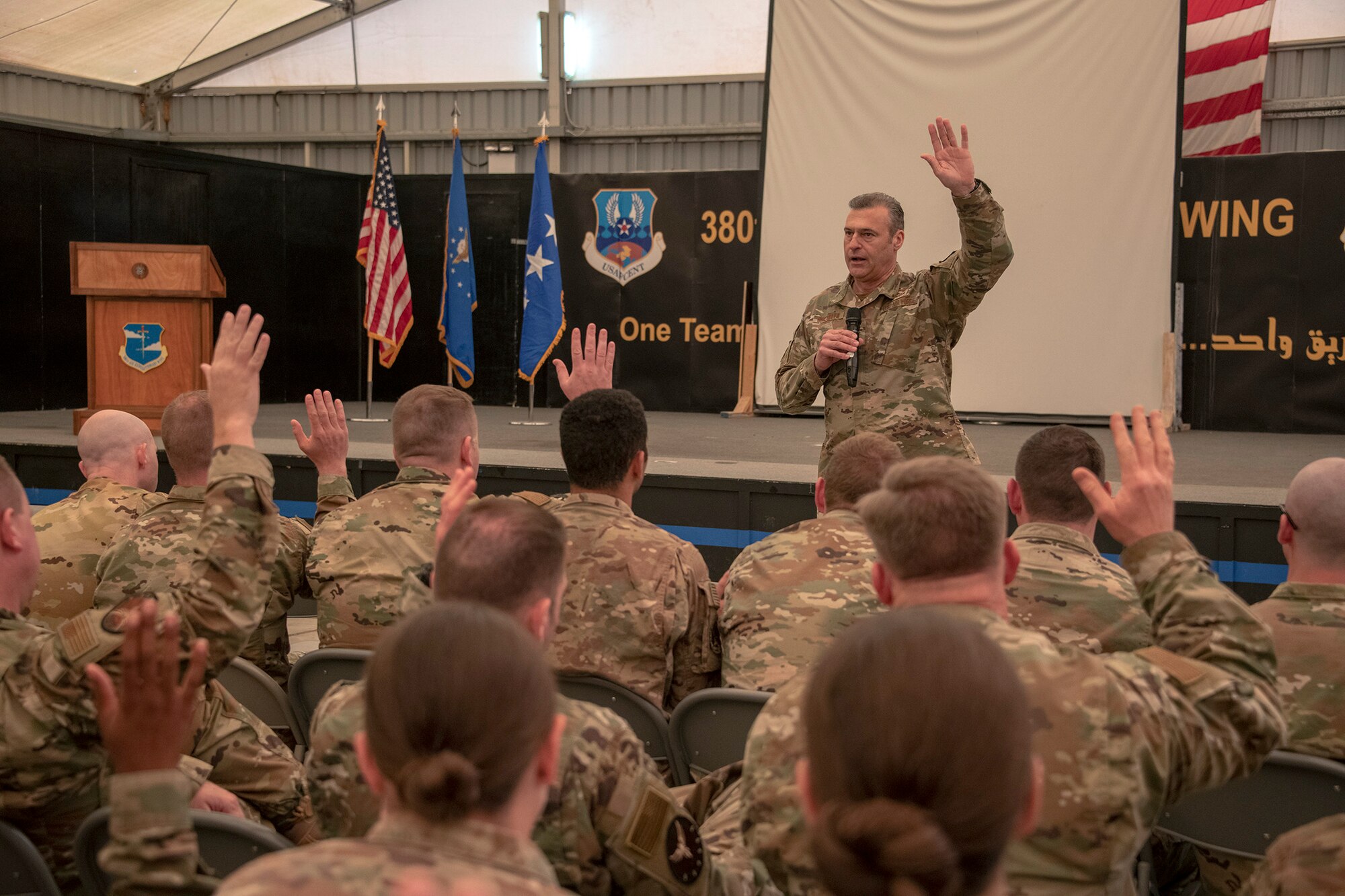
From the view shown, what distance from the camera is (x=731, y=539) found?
4.94 meters

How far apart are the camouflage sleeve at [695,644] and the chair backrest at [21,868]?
1148mm

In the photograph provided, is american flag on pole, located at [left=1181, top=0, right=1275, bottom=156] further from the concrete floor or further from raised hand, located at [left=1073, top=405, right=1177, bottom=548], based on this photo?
raised hand, located at [left=1073, top=405, right=1177, bottom=548]

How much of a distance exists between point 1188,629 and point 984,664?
0.61m

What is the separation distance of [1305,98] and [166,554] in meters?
11.1

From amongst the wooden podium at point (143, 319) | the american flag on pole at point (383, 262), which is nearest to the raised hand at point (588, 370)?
the wooden podium at point (143, 319)

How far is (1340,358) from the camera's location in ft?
27.7

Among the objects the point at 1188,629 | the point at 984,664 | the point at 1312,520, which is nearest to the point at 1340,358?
the point at 1312,520

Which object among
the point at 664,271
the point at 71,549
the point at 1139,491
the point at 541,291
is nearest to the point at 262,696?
the point at 71,549

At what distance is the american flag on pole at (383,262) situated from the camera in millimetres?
8555

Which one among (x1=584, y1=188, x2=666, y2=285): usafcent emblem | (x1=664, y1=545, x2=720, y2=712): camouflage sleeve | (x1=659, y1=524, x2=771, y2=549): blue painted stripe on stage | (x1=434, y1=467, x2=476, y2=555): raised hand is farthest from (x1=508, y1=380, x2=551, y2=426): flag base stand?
(x1=434, y1=467, x2=476, y2=555): raised hand

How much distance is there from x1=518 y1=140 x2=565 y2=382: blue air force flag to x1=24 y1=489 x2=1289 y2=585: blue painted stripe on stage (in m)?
3.22

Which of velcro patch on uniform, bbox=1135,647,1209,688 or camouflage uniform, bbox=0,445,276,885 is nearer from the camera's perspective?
velcro patch on uniform, bbox=1135,647,1209,688

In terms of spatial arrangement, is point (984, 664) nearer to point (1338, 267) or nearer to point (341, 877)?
point (341, 877)

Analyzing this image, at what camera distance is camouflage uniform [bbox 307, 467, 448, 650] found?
265cm
